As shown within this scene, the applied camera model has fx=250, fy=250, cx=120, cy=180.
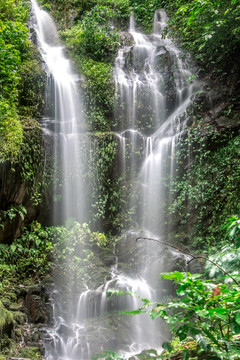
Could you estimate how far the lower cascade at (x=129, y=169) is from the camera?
18.2 ft

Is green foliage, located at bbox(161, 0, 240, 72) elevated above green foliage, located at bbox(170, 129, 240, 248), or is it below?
above

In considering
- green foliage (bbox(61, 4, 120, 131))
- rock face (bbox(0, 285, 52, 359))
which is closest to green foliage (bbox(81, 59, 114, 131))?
green foliage (bbox(61, 4, 120, 131))

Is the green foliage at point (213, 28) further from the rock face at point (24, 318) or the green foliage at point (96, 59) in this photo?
the rock face at point (24, 318)

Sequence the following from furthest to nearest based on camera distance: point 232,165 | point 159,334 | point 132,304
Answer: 1. point 232,165
2. point 132,304
3. point 159,334

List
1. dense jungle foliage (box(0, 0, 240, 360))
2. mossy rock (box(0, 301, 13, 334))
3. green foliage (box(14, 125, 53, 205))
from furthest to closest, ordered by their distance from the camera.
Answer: green foliage (box(14, 125, 53, 205))
dense jungle foliage (box(0, 0, 240, 360))
mossy rock (box(0, 301, 13, 334))

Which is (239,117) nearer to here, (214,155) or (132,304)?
(214,155)

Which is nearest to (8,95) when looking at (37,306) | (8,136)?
(8,136)

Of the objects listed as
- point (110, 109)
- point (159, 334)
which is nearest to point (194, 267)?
point (159, 334)

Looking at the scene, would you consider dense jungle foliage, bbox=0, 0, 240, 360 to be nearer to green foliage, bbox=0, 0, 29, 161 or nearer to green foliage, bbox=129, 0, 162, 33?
green foliage, bbox=0, 0, 29, 161

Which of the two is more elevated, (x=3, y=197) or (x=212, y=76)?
(x=212, y=76)

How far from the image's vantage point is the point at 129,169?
9.34 m

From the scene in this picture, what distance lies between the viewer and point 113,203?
9109mm

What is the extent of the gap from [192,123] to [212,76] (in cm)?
255

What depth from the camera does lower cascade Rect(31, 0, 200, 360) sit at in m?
5.54
